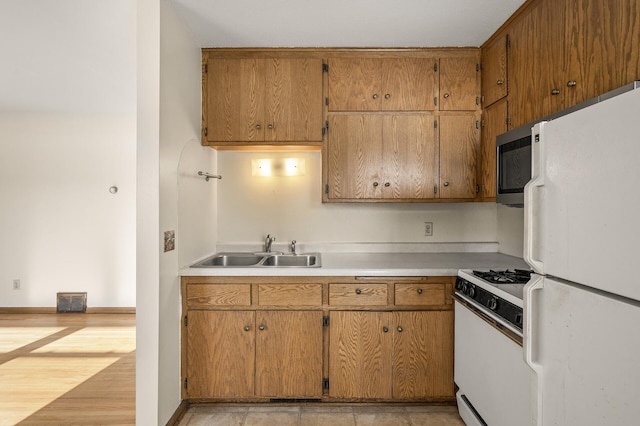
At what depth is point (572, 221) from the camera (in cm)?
92

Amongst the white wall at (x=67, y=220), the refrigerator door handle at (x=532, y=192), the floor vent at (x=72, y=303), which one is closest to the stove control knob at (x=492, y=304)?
the refrigerator door handle at (x=532, y=192)

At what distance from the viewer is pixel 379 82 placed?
8.31ft

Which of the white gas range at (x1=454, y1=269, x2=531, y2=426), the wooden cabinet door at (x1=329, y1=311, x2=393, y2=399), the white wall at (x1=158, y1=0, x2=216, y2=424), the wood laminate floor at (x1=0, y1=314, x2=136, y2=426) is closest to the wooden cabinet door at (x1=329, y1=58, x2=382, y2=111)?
Result: the white wall at (x1=158, y1=0, x2=216, y2=424)

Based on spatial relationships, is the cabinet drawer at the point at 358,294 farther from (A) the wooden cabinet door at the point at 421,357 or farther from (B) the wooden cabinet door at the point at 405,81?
(B) the wooden cabinet door at the point at 405,81

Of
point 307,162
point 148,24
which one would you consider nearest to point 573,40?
point 307,162

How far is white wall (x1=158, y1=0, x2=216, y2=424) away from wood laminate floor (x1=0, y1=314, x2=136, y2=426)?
523mm

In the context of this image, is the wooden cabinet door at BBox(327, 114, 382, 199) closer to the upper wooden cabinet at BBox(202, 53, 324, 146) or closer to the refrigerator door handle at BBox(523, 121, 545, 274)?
the upper wooden cabinet at BBox(202, 53, 324, 146)

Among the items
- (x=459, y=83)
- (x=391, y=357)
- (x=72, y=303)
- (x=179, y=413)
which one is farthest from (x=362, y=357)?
(x=72, y=303)

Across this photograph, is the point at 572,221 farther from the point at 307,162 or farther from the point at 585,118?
the point at 307,162

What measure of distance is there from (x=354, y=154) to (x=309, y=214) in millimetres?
670

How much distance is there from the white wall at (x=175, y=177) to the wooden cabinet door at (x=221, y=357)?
10 centimetres

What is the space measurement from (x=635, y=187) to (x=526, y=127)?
47.0 inches

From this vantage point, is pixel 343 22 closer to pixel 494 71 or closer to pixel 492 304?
pixel 494 71

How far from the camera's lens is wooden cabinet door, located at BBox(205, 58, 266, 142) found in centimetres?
253
